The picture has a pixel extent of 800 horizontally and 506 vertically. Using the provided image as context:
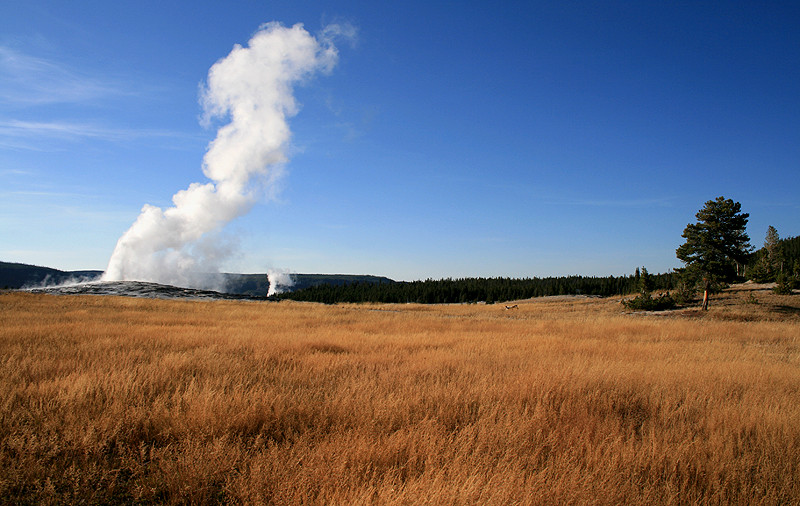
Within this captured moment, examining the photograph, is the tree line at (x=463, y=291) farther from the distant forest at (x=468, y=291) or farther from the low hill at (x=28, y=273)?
the low hill at (x=28, y=273)

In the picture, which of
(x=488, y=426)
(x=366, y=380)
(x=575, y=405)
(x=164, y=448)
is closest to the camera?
(x=164, y=448)

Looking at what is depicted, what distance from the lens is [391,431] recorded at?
393 cm

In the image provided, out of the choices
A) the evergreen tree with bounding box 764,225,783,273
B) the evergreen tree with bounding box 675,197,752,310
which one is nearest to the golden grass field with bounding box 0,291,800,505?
the evergreen tree with bounding box 675,197,752,310

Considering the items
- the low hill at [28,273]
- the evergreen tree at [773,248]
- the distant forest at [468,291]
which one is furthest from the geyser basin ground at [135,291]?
the low hill at [28,273]

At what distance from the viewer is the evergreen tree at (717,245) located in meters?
26.1

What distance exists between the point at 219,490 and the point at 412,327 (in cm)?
1316

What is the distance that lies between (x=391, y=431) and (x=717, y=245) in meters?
31.9

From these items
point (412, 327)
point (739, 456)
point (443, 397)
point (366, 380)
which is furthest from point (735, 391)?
point (412, 327)

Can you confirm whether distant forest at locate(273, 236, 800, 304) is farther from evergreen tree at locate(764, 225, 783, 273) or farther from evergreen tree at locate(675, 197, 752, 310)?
evergreen tree at locate(675, 197, 752, 310)

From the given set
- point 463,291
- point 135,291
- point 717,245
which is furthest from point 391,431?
point 463,291

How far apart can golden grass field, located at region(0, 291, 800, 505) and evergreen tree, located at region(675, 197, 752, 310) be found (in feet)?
76.5

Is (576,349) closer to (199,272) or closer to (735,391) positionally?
(735,391)

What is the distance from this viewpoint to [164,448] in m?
3.22

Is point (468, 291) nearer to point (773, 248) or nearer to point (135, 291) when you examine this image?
point (773, 248)
